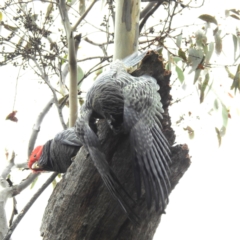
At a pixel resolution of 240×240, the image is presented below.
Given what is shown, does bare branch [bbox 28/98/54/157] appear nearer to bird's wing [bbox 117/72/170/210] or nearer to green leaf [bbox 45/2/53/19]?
green leaf [bbox 45/2/53/19]

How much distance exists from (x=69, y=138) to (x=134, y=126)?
1.79 feet

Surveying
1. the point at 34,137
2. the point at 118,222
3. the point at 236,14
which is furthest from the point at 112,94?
the point at 236,14

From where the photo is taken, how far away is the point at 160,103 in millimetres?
1101

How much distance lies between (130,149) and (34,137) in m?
0.65

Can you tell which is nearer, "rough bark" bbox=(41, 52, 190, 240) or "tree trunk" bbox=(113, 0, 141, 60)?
"rough bark" bbox=(41, 52, 190, 240)

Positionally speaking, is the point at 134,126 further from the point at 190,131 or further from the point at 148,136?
the point at 190,131

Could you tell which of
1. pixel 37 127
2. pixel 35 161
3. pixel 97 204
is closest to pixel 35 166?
pixel 35 161

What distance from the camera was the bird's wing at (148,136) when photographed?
98 centimetres

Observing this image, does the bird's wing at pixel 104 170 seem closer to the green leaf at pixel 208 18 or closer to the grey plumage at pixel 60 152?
the grey plumage at pixel 60 152

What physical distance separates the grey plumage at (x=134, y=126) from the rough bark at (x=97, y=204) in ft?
0.14

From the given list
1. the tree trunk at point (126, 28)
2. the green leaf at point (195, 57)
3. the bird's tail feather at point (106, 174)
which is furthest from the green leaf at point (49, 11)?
the bird's tail feather at point (106, 174)

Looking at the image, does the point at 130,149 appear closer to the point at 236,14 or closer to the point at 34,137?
the point at 34,137

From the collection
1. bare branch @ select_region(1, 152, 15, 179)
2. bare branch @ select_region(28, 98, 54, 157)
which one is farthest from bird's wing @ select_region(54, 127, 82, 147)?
bare branch @ select_region(1, 152, 15, 179)

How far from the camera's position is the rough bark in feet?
3.55
